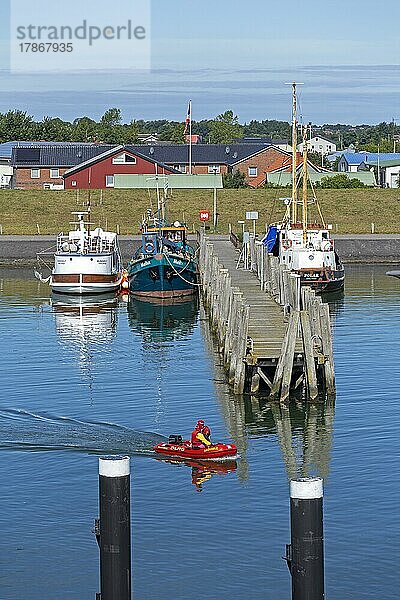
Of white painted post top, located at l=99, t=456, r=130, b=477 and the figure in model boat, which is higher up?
white painted post top, located at l=99, t=456, r=130, b=477

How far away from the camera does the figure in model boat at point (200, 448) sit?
25.0 meters

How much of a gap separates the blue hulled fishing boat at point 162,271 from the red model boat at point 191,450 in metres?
30.8

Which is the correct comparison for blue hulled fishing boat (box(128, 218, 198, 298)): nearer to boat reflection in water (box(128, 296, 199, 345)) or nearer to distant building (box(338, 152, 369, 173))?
boat reflection in water (box(128, 296, 199, 345))

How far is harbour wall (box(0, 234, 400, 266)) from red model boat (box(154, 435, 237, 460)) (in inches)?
1826

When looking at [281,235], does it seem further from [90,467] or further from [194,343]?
[90,467]

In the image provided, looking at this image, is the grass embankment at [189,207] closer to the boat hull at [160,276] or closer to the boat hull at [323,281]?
the boat hull at [160,276]

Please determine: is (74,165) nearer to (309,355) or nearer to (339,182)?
(339,182)

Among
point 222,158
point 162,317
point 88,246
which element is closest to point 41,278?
point 88,246

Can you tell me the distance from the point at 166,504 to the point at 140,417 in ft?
25.3

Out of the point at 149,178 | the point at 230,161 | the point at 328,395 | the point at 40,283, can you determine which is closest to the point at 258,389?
the point at 328,395

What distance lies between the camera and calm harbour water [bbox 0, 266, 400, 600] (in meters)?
19.0

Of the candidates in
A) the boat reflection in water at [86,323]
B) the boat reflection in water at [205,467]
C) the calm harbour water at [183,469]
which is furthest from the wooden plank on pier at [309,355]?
the boat reflection in water at [86,323]

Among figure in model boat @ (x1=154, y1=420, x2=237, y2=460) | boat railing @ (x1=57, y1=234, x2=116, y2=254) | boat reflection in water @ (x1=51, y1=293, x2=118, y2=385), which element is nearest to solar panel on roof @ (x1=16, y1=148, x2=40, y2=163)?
boat railing @ (x1=57, y1=234, x2=116, y2=254)

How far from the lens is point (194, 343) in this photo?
43.3 meters
